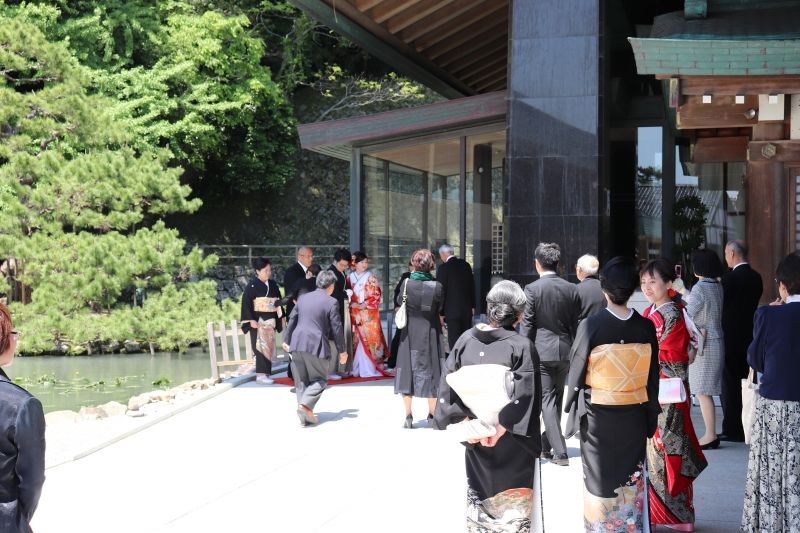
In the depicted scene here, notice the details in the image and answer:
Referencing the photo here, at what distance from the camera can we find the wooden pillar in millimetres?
8094

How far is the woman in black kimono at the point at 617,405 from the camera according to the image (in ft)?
15.1

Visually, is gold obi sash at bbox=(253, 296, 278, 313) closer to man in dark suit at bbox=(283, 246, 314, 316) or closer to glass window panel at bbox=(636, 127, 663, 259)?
man in dark suit at bbox=(283, 246, 314, 316)

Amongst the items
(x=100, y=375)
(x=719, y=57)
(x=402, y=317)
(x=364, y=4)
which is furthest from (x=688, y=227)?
(x=100, y=375)

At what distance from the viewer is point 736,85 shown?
23.7 feet

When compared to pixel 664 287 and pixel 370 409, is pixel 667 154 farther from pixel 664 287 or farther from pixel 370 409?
pixel 664 287

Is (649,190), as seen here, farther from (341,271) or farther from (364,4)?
(341,271)

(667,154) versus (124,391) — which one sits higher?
(667,154)

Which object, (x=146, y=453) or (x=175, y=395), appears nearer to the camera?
(x=146, y=453)

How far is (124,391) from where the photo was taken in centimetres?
1579

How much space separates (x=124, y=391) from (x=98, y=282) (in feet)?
17.0

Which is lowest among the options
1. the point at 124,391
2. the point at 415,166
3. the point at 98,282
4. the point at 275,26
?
the point at 124,391

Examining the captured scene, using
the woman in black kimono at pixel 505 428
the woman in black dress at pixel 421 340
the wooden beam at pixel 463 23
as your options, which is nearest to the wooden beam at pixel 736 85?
the woman in black dress at pixel 421 340

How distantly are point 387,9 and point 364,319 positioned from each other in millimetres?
4875

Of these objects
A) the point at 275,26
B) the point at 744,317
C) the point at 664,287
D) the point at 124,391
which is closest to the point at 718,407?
the point at 744,317
